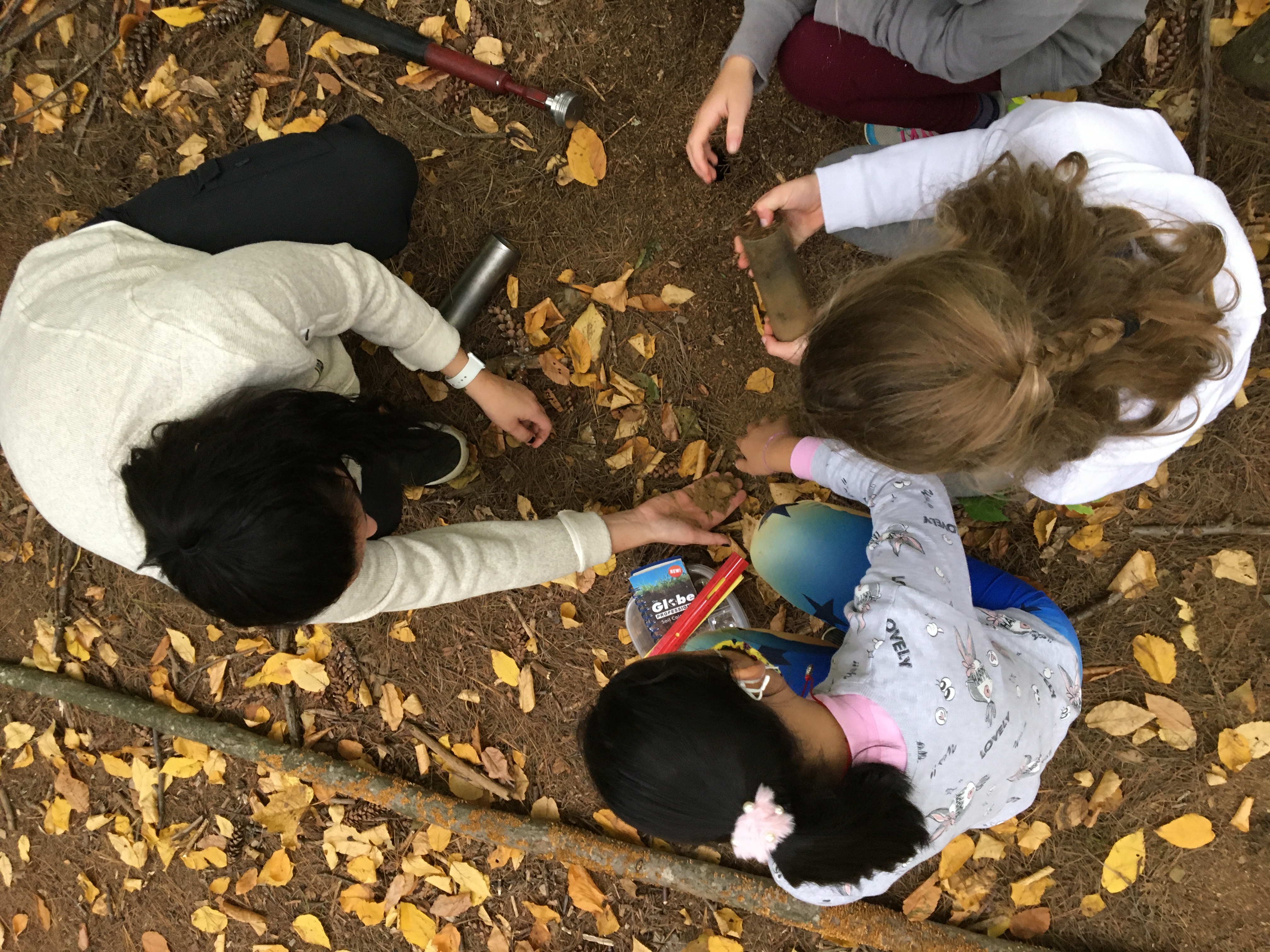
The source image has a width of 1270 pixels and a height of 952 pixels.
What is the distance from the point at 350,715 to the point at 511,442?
1.15m

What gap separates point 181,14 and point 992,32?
2.61 m

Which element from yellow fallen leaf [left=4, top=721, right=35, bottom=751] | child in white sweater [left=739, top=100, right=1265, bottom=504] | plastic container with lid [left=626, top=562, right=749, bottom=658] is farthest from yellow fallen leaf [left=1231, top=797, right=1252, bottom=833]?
yellow fallen leaf [left=4, top=721, right=35, bottom=751]

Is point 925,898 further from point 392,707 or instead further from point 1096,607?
point 392,707

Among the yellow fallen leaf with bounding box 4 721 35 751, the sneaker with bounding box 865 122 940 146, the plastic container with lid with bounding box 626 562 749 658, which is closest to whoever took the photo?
the sneaker with bounding box 865 122 940 146

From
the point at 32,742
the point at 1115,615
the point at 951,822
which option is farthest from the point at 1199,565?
the point at 32,742

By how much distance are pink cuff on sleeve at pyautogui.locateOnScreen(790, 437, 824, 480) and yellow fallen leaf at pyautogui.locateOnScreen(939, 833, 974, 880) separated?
1.23 meters

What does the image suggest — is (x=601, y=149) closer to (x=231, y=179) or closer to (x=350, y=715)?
(x=231, y=179)

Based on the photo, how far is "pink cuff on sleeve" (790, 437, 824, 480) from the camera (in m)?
1.94

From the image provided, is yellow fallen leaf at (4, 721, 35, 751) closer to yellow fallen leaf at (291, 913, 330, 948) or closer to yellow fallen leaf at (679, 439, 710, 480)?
yellow fallen leaf at (291, 913, 330, 948)

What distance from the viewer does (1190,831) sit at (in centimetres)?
212

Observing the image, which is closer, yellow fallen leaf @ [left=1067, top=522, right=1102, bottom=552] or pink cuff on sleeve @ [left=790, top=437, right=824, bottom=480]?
pink cuff on sleeve @ [left=790, top=437, right=824, bottom=480]

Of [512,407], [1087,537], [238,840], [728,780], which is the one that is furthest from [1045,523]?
[238,840]

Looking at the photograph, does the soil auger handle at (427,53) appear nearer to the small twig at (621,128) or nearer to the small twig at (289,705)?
the small twig at (621,128)

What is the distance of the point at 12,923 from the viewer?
2.81 metres
